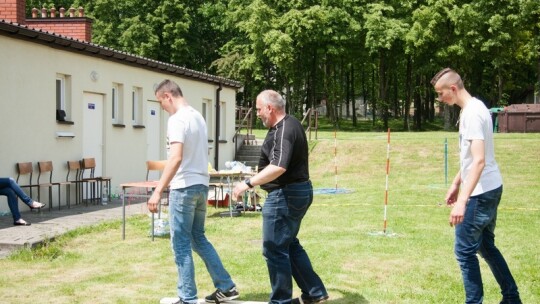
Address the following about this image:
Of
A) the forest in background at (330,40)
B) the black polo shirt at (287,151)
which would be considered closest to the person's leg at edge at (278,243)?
the black polo shirt at (287,151)

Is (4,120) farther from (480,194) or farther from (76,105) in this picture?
(480,194)

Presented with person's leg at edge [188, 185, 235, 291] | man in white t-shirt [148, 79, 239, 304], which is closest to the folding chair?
person's leg at edge [188, 185, 235, 291]

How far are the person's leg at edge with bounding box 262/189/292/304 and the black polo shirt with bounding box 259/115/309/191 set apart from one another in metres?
0.13

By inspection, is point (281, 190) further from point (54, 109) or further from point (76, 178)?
point (76, 178)

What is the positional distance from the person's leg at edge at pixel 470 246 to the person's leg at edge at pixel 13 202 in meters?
8.55

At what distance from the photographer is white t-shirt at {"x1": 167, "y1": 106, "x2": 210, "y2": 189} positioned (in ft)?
20.5

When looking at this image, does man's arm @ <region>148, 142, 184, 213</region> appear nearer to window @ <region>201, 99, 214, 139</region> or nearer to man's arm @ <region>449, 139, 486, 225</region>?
man's arm @ <region>449, 139, 486, 225</region>

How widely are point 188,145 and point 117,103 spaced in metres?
14.0

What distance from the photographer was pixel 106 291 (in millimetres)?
7375

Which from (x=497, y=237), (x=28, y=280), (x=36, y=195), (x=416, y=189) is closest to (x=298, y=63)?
(x=416, y=189)

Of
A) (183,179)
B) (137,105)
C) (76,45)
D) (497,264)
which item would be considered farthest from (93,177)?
(497,264)

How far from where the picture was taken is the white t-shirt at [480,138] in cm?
562

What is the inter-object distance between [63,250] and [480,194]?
6.33 meters

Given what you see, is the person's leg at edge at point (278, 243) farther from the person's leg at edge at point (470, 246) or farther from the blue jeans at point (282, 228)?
the person's leg at edge at point (470, 246)
